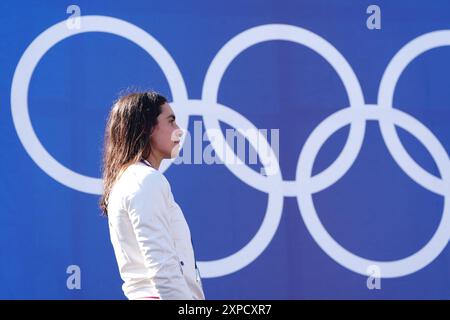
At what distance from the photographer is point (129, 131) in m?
2.62

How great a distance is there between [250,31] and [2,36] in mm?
1166

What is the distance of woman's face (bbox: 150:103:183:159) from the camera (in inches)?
104

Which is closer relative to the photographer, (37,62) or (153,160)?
(153,160)

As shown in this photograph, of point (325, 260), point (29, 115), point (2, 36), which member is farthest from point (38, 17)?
point (325, 260)

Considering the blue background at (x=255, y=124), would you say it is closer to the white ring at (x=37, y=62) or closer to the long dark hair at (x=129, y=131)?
the white ring at (x=37, y=62)

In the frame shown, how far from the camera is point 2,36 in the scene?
13.1 feet

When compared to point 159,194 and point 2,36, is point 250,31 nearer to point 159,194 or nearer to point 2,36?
point 2,36

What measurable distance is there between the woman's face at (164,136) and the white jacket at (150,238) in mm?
114

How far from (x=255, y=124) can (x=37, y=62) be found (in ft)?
3.50

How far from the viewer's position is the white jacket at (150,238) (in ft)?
7.84

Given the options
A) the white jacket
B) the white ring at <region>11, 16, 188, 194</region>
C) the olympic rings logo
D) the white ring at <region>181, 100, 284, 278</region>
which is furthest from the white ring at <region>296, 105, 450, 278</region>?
the white jacket

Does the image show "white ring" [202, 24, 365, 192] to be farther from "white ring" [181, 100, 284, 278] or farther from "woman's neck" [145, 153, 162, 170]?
"woman's neck" [145, 153, 162, 170]

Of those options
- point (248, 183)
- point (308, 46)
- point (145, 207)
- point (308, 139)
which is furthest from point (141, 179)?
point (308, 46)

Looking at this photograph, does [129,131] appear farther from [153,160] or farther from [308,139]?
[308,139]
